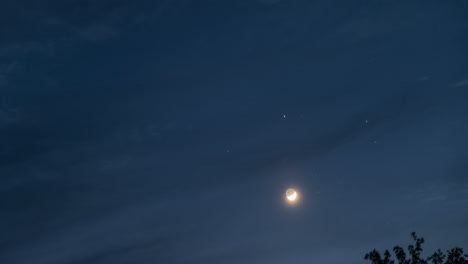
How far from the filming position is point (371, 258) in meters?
37.1

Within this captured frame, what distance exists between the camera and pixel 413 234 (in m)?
36.4

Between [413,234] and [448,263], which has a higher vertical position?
[413,234]

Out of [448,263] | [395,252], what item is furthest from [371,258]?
[448,263]

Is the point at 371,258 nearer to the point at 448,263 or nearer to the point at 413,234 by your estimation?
the point at 413,234

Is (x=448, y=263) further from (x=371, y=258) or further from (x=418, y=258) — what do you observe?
(x=371, y=258)

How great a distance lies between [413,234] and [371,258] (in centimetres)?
378

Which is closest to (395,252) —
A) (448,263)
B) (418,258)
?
(418,258)

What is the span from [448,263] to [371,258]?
242 inches

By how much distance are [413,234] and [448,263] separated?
3.93 m

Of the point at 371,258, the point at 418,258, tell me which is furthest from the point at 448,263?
the point at 371,258

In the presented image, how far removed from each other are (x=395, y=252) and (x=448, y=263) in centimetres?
460

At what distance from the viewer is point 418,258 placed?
3647 cm

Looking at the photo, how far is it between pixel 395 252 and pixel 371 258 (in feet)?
6.30

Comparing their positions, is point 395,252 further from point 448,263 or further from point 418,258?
point 448,263
